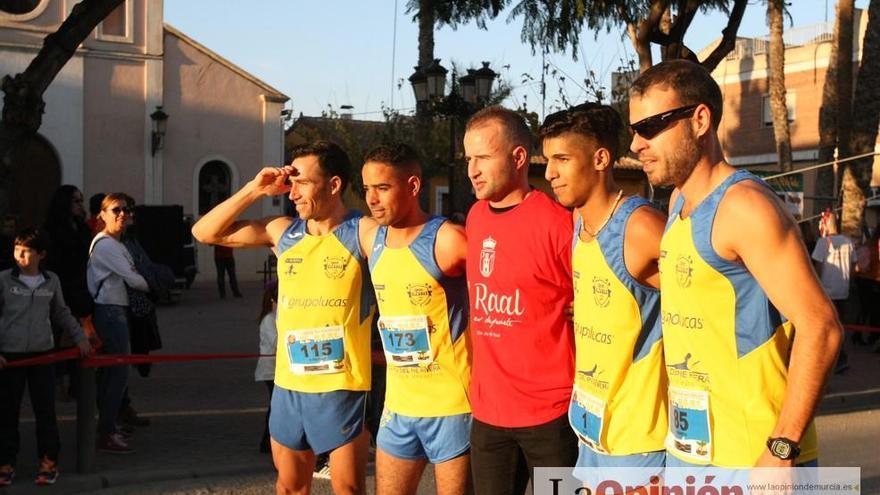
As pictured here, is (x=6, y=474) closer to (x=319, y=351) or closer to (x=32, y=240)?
(x=32, y=240)

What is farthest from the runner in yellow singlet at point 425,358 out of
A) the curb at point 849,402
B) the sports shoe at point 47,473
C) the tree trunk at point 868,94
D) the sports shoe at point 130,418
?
the tree trunk at point 868,94

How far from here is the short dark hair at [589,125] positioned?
14.6 feet

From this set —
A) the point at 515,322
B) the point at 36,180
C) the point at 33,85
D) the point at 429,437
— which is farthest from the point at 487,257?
the point at 36,180

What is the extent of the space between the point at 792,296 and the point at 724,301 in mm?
258

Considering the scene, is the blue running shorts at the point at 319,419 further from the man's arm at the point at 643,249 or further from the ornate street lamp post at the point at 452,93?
the ornate street lamp post at the point at 452,93

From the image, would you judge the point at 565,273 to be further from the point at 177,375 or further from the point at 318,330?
the point at 177,375

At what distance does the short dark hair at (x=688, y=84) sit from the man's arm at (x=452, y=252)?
165cm

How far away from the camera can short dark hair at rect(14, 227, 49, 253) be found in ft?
25.6

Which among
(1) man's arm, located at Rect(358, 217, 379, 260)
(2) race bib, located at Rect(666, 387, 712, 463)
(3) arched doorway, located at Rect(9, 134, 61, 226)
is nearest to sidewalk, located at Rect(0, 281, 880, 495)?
(1) man's arm, located at Rect(358, 217, 379, 260)

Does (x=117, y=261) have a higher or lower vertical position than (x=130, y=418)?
higher

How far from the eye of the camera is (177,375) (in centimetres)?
1340

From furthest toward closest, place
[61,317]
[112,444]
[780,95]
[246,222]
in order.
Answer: [780,95] → [112,444] → [61,317] → [246,222]

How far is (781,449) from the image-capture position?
315 centimetres

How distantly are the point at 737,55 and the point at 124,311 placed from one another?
148 ft
